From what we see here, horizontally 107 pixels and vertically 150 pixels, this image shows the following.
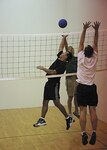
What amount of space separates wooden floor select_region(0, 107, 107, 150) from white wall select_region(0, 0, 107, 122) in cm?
63

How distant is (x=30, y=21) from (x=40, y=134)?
9.62 feet

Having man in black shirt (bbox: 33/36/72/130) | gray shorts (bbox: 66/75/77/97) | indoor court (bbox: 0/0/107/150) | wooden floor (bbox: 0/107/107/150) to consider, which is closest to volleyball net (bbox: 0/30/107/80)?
indoor court (bbox: 0/0/107/150)

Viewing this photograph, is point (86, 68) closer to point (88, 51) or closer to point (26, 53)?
point (88, 51)

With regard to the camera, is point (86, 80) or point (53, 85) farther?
point (53, 85)

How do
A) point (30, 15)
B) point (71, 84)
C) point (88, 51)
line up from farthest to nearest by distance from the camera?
1. point (30, 15)
2. point (71, 84)
3. point (88, 51)

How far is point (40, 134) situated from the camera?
592 cm

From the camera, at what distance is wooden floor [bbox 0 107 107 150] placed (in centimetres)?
530

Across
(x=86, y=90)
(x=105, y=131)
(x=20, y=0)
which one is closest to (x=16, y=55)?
(x=20, y=0)

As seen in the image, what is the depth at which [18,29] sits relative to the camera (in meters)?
7.63

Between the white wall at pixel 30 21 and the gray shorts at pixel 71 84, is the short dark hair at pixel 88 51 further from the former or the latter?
the white wall at pixel 30 21

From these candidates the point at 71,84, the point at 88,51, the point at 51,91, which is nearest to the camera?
the point at 88,51

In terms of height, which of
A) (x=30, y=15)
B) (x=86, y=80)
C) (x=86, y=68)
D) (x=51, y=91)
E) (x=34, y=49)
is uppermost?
(x=30, y=15)

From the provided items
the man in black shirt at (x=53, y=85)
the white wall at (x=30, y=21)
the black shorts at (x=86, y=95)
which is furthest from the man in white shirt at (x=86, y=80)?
the white wall at (x=30, y=21)

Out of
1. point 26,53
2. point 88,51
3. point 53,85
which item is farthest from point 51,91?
point 26,53
